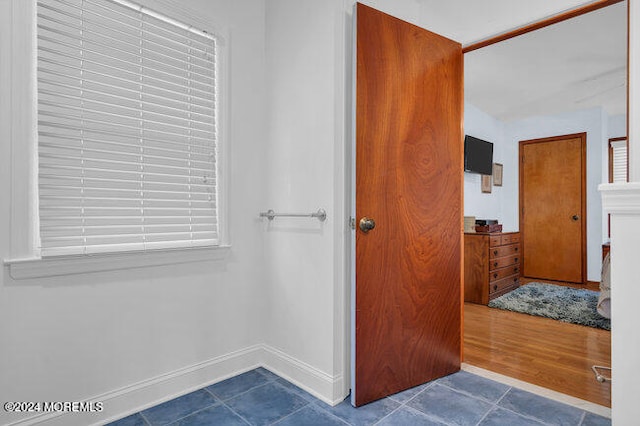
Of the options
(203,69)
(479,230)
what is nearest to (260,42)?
(203,69)

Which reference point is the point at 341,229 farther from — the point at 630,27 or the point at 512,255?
the point at 512,255

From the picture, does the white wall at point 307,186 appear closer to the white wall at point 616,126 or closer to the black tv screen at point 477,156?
the black tv screen at point 477,156

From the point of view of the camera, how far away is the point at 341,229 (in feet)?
6.27

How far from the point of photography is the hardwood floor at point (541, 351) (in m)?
2.08

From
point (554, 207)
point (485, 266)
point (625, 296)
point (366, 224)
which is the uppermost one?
point (554, 207)

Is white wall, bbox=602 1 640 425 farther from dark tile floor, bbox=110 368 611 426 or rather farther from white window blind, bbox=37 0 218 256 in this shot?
white window blind, bbox=37 0 218 256

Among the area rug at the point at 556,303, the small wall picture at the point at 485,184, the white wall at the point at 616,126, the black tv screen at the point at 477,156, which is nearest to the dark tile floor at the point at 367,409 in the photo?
the area rug at the point at 556,303

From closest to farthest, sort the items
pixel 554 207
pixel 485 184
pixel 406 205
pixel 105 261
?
pixel 105 261, pixel 406 205, pixel 485 184, pixel 554 207

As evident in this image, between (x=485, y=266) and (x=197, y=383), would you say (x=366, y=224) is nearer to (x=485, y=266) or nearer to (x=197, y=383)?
(x=197, y=383)

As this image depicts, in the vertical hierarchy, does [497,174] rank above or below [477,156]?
below

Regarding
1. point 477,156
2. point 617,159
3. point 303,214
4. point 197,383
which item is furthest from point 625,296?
point 617,159

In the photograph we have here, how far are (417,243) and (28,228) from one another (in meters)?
1.83

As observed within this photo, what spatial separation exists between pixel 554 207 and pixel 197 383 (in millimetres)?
5438

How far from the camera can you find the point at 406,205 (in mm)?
1971
